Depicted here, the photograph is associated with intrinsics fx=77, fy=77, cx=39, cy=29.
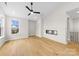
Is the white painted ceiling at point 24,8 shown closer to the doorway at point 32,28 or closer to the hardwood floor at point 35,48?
the doorway at point 32,28

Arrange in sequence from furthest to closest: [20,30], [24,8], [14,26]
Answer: [20,30]
[14,26]
[24,8]

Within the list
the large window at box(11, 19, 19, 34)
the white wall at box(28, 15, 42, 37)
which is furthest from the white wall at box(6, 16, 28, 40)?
the white wall at box(28, 15, 42, 37)

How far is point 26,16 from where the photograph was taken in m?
1.88

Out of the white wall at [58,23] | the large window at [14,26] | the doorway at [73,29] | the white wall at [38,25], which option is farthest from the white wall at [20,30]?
the doorway at [73,29]

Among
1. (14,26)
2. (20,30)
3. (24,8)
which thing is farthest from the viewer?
(20,30)

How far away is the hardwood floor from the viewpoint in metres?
1.60

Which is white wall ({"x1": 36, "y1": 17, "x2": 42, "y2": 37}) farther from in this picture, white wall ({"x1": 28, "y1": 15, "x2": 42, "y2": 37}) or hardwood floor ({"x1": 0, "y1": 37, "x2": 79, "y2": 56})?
hardwood floor ({"x1": 0, "y1": 37, "x2": 79, "y2": 56})

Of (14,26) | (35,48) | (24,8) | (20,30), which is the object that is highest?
(24,8)

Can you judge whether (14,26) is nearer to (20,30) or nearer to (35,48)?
(20,30)

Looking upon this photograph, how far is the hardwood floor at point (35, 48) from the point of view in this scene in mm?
1603

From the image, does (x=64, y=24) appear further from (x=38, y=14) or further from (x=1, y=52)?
(x=1, y=52)

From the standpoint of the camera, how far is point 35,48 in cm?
182

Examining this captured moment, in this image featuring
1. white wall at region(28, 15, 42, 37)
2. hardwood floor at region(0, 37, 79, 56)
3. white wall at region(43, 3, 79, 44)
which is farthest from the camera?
white wall at region(28, 15, 42, 37)

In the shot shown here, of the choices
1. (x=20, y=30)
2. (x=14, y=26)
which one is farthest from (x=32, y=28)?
(x=14, y=26)
